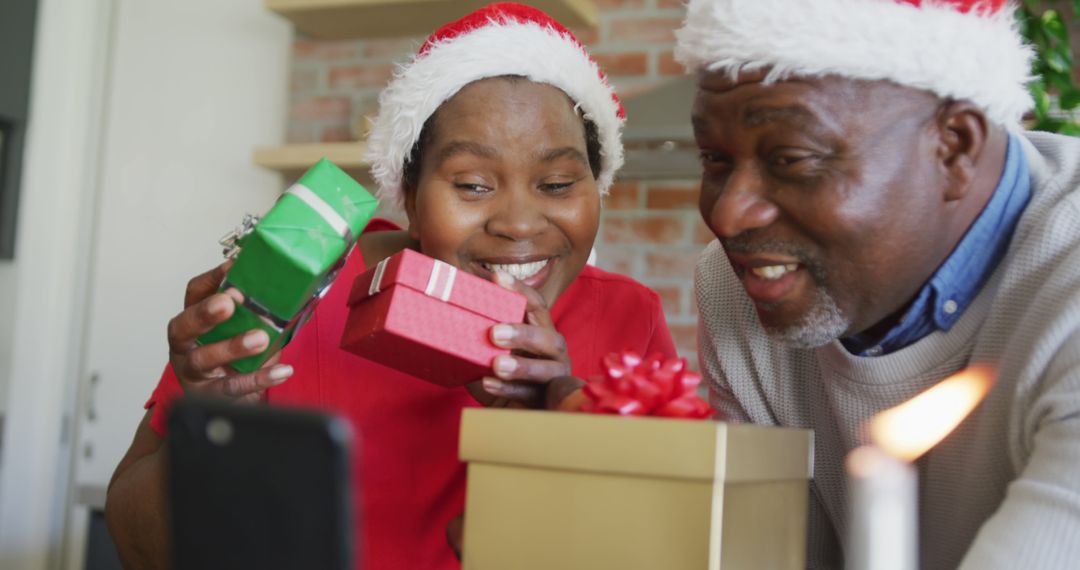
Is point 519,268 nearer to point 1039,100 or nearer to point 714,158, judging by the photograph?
point 714,158

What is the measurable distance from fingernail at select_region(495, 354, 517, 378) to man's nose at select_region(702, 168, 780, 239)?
24 centimetres

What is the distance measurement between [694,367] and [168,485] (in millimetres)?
2098

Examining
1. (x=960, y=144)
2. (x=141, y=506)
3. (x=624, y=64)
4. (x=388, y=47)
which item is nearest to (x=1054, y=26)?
(x=624, y=64)

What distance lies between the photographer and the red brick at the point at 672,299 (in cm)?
248

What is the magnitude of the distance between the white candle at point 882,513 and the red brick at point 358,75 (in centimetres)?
256

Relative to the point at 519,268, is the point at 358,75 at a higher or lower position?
higher

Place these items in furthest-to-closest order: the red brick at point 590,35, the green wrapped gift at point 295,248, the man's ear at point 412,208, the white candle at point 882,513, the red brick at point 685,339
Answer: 1. the red brick at point 590,35
2. the red brick at point 685,339
3. the man's ear at point 412,208
4. the green wrapped gift at point 295,248
5. the white candle at point 882,513

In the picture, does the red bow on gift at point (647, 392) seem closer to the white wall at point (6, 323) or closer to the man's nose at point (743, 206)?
the man's nose at point (743, 206)

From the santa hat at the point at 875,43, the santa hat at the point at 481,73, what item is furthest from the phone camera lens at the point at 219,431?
the santa hat at the point at 481,73

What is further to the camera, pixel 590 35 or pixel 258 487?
pixel 590 35

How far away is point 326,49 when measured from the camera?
2.85 meters

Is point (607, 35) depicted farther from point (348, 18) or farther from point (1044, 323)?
point (1044, 323)

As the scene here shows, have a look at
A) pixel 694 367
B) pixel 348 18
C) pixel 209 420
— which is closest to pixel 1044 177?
pixel 209 420

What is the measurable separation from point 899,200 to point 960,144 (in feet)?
0.31
